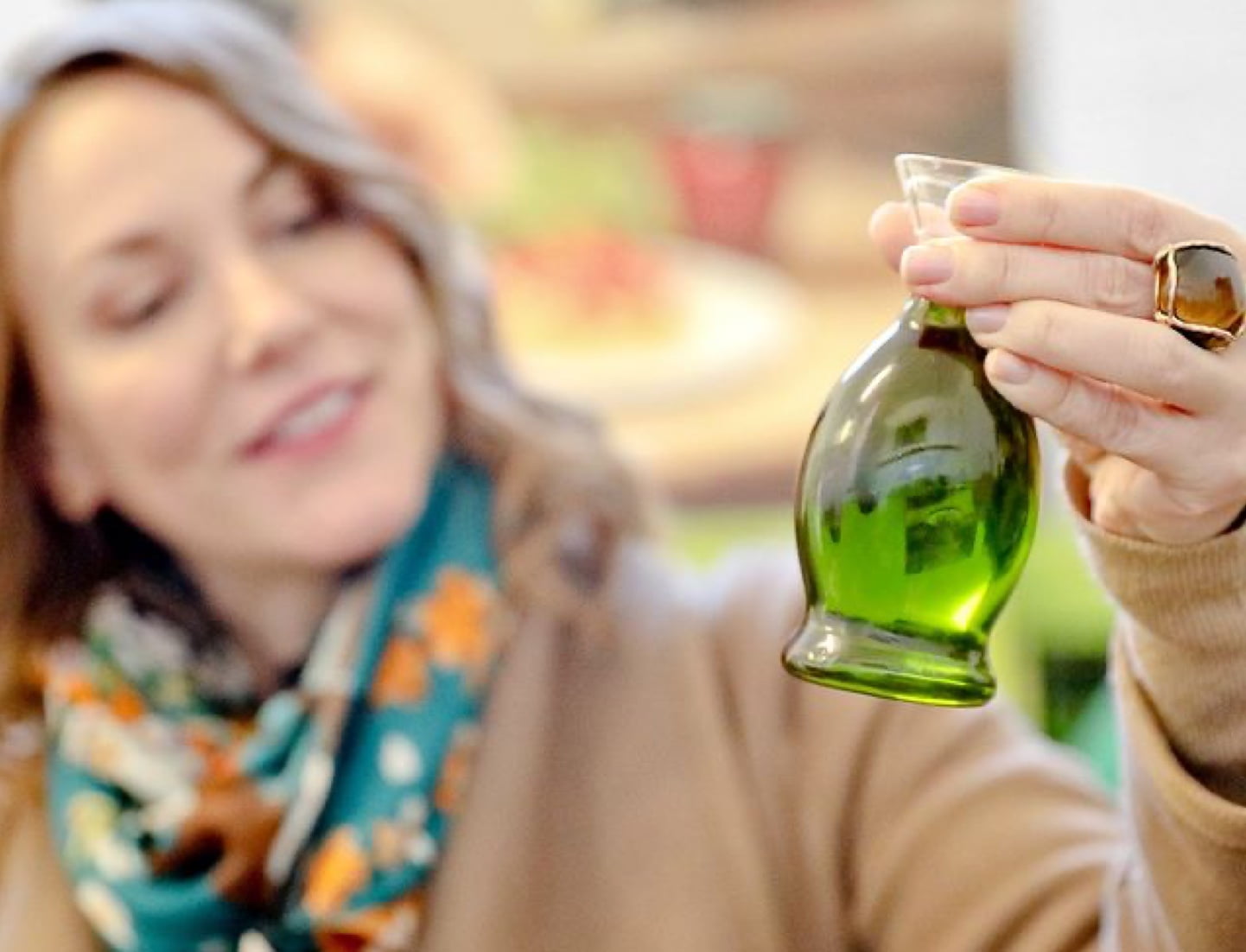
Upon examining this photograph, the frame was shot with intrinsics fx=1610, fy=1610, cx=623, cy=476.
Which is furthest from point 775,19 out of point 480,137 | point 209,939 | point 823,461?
point 823,461

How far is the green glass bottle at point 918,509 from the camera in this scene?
2.11 feet

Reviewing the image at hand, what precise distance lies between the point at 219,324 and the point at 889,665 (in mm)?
621

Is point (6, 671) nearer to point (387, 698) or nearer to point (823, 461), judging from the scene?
point (387, 698)

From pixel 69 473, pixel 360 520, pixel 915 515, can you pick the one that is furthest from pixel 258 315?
pixel 915 515

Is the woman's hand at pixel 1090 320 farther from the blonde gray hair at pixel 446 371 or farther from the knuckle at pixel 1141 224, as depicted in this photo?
the blonde gray hair at pixel 446 371

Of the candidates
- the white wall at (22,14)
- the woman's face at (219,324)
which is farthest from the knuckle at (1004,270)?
the white wall at (22,14)

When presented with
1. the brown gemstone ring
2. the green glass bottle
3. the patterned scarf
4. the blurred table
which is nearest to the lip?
the patterned scarf

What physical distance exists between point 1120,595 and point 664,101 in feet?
6.91

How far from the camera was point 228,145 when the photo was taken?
112 cm

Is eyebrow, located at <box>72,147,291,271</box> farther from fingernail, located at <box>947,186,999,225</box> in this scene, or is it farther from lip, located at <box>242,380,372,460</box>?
fingernail, located at <box>947,186,999,225</box>

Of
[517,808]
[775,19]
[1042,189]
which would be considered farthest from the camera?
[775,19]

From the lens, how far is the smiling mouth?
109cm

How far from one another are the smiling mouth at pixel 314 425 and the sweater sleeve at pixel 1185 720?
55cm

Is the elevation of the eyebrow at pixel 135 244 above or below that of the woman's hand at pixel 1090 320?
below
